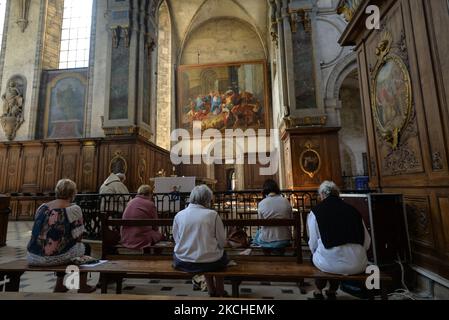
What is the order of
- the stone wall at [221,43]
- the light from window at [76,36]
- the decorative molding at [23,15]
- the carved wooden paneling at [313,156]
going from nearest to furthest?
the carved wooden paneling at [313,156] → the decorative molding at [23,15] → the light from window at [76,36] → the stone wall at [221,43]

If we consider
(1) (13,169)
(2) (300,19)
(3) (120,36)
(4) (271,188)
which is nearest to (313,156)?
(2) (300,19)

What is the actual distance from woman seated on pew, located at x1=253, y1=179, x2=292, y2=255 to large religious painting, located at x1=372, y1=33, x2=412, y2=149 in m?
1.83

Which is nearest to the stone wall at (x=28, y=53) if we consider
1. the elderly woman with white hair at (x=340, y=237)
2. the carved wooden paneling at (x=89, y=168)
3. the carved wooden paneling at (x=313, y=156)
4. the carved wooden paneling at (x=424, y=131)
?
the carved wooden paneling at (x=89, y=168)

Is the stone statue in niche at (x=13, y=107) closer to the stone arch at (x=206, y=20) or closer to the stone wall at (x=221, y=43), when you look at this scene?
the stone arch at (x=206, y=20)

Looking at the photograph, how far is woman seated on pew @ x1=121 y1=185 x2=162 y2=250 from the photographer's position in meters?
3.64

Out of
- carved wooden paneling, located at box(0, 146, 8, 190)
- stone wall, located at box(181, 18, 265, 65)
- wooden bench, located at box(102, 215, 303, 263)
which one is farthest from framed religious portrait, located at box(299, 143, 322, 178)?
carved wooden paneling, located at box(0, 146, 8, 190)

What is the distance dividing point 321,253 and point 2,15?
64.4 feet

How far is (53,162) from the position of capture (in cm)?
1183

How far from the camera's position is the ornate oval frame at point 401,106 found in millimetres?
3301

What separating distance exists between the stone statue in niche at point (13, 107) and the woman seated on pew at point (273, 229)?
1417 cm

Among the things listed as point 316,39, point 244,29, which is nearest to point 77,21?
point 244,29

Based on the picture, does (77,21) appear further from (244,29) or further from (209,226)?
(209,226)

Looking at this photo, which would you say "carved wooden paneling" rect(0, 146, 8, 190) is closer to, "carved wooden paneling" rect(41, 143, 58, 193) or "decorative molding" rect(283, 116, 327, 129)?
"carved wooden paneling" rect(41, 143, 58, 193)

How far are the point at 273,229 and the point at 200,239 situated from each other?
147 cm
